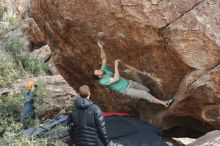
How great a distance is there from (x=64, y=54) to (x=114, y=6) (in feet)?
9.78

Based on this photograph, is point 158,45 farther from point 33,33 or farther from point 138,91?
point 33,33

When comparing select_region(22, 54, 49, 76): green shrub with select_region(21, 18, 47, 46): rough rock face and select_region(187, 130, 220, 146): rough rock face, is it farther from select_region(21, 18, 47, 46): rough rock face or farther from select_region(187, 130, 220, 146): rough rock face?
select_region(187, 130, 220, 146): rough rock face

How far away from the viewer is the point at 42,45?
945 inches

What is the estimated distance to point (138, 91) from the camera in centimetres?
969

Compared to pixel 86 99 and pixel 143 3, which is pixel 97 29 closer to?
pixel 143 3

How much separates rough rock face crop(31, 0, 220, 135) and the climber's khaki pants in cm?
12

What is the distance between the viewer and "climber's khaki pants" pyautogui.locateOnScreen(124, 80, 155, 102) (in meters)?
9.66

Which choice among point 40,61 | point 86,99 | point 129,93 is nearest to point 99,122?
point 86,99

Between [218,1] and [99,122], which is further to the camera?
[218,1]

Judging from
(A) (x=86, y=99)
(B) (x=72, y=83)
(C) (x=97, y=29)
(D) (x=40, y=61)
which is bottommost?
(D) (x=40, y=61)

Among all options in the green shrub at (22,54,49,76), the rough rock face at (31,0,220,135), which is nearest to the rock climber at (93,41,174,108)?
the rough rock face at (31,0,220,135)

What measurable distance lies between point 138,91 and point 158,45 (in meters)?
1.32

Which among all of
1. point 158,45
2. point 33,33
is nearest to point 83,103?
point 158,45

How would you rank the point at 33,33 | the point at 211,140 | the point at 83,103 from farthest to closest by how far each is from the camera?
the point at 33,33 < the point at 211,140 < the point at 83,103
